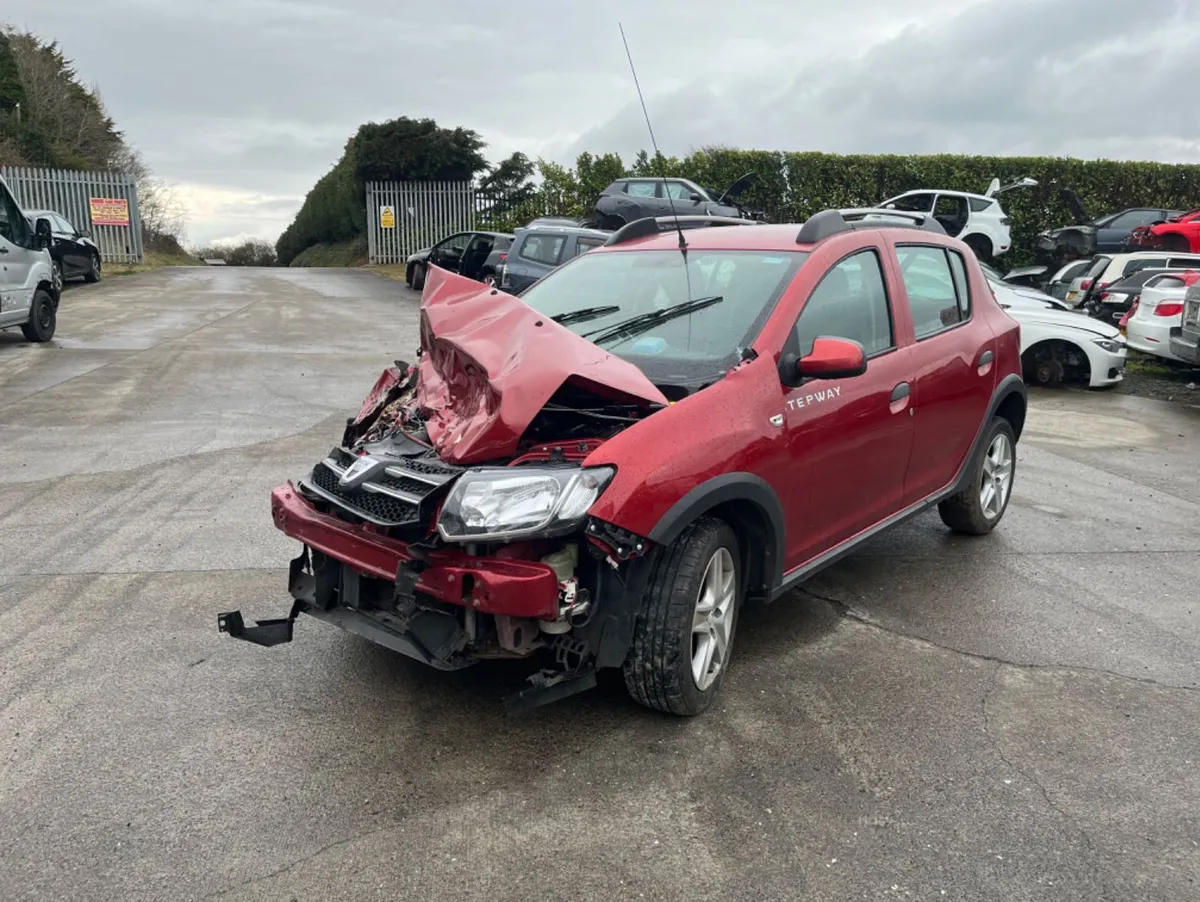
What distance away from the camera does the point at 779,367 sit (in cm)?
375

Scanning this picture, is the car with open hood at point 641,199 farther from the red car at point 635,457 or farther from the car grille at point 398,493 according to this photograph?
the car grille at point 398,493

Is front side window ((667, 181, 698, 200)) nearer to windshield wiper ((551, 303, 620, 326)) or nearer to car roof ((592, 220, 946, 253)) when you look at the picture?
car roof ((592, 220, 946, 253))

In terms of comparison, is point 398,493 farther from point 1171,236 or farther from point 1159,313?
point 1171,236

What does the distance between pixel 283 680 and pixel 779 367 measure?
2309mm

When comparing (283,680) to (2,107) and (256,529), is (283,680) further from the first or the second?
(2,107)

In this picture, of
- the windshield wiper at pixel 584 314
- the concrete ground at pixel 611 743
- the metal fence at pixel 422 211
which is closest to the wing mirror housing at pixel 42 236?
the concrete ground at pixel 611 743

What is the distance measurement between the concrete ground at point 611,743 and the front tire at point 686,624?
180mm

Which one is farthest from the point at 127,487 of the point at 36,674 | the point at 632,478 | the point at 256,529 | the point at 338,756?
the point at 632,478

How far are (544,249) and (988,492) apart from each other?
11112 millimetres

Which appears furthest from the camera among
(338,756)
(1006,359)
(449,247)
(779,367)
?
(449,247)

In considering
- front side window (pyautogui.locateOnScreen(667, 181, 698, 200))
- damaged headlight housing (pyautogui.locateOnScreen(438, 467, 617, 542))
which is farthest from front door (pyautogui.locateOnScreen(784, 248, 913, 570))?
front side window (pyautogui.locateOnScreen(667, 181, 698, 200))

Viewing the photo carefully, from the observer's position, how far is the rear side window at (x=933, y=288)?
4.80 metres

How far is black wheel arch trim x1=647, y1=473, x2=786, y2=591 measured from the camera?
10.5 ft

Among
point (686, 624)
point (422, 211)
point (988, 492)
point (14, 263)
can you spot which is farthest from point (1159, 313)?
point (422, 211)
